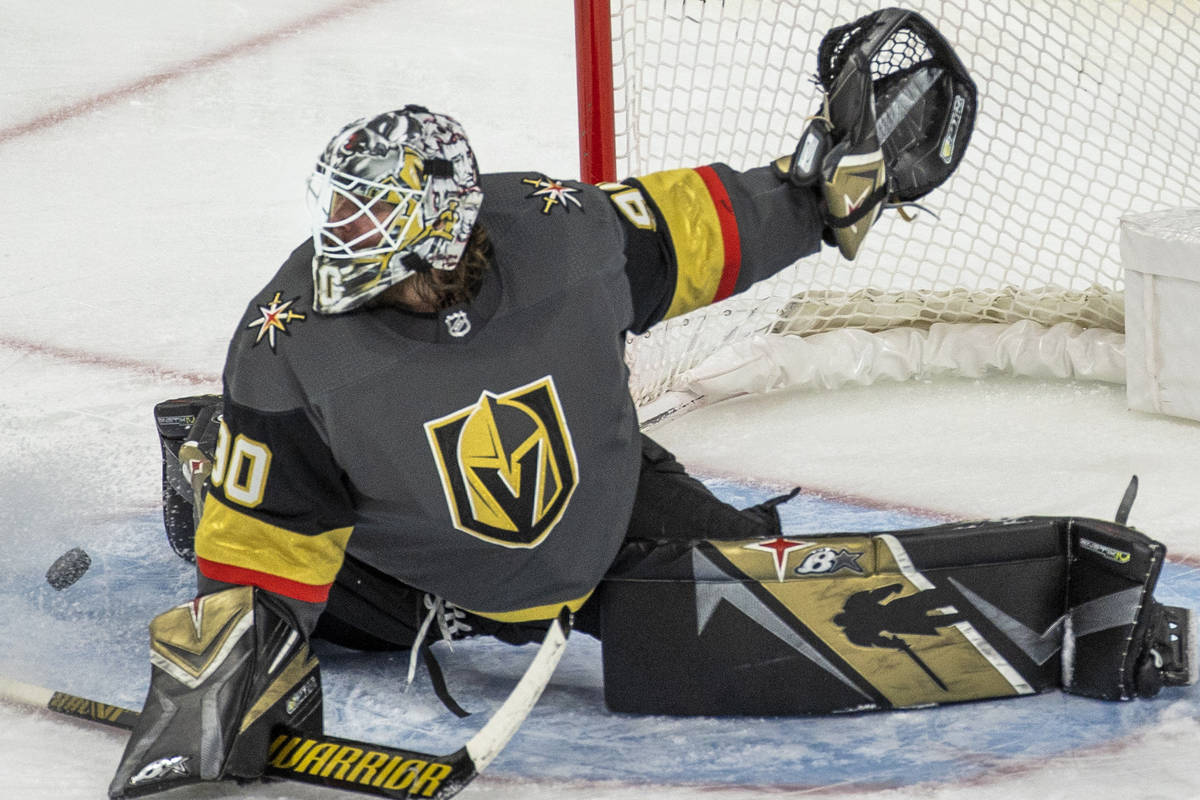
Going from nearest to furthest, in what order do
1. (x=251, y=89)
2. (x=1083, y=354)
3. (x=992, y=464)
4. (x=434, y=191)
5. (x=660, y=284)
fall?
(x=434, y=191), (x=660, y=284), (x=992, y=464), (x=1083, y=354), (x=251, y=89)

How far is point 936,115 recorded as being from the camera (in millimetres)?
1961

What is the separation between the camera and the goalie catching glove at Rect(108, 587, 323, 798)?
63.2 inches

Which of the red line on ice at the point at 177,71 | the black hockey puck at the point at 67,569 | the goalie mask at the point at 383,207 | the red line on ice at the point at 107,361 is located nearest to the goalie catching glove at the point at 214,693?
the goalie mask at the point at 383,207

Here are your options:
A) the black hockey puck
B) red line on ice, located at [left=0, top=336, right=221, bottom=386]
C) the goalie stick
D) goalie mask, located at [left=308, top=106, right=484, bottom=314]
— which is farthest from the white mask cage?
red line on ice, located at [left=0, top=336, right=221, bottom=386]

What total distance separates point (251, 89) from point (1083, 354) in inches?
95.8

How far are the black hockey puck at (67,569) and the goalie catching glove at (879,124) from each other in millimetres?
1140

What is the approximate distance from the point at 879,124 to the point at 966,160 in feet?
4.17

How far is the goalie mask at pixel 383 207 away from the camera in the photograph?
1.57 meters

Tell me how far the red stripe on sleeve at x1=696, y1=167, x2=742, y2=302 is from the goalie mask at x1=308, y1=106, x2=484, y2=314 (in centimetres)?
38

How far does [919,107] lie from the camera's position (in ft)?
6.44

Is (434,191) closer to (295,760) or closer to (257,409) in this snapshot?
(257,409)

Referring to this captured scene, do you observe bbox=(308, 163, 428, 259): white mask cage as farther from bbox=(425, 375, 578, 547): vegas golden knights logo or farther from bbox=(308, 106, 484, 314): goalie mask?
bbox=(425, 375, 578, 547): vegas golden knights logo

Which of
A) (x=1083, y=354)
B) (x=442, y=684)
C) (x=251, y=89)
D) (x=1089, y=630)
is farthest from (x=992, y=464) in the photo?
(x=251, y=89)

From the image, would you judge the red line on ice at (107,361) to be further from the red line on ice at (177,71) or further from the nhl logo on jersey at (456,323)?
the nhl logo on jersey at (456,323)
